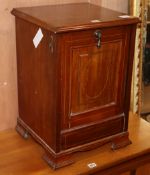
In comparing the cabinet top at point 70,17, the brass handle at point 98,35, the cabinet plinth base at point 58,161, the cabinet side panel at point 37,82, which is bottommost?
the cabinet plinth base at point 58,161

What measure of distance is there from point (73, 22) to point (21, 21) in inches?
10.9

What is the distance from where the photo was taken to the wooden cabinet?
1.24 metres

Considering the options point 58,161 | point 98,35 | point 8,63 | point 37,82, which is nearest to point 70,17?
point 98,35

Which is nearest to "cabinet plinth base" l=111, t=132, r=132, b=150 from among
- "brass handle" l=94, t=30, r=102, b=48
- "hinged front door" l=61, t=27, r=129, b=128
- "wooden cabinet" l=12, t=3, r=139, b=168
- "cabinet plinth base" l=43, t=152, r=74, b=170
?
"wooden cabinet" l=12, t=3, r=139, b=168

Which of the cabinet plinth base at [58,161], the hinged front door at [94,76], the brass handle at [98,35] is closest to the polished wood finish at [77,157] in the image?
the cabinet plinth base at [58,161]

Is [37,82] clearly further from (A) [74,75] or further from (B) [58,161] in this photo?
(B) [58,161]

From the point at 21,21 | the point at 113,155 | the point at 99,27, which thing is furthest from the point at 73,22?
the point at 113,155

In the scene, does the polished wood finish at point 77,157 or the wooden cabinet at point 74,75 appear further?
the polished wood finish at point 77,157

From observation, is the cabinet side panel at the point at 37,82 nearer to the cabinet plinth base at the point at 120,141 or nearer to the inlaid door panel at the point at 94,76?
the inlaid door panel at the point at 94,76

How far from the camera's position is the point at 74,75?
4.18ft

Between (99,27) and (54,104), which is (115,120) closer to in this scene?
(54,104)

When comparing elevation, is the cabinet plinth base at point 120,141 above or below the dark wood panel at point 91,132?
below

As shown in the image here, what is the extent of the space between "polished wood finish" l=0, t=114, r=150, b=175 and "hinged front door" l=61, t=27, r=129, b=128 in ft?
0.51

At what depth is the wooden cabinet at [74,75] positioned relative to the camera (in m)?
1.24
